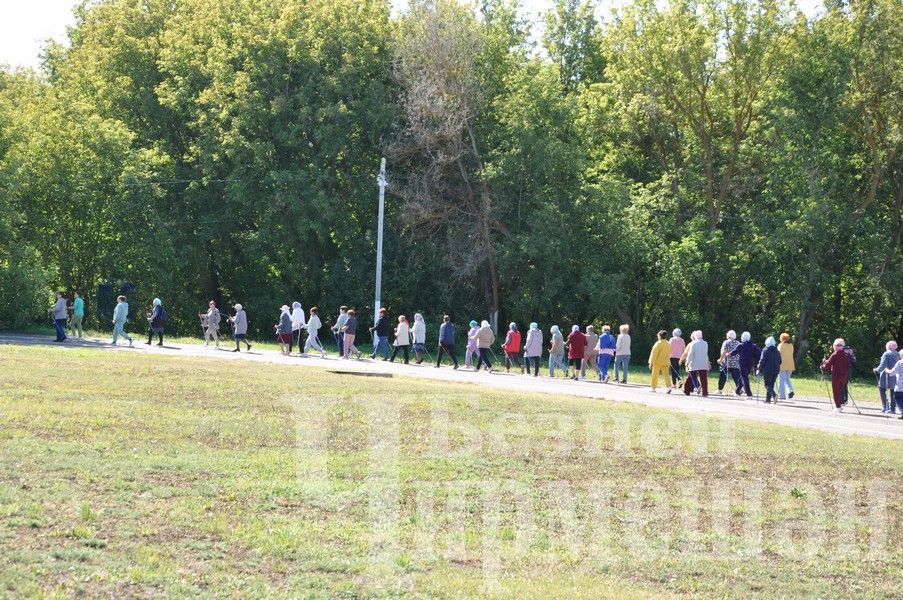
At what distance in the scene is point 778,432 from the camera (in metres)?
20.7

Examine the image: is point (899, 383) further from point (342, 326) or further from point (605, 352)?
point (342, 326)

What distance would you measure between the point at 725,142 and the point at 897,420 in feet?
91.7

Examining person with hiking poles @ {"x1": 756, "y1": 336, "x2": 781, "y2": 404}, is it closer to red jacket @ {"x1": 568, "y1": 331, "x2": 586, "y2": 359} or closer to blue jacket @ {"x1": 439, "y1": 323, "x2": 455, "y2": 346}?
red jacket @ {"x1": 568, "y1": 331, "x2": 586, "y2": 359}

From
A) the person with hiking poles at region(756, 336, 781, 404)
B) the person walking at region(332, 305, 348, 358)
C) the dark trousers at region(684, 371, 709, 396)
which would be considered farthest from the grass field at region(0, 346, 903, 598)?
the person walking at region(332, 305, 348, 358)

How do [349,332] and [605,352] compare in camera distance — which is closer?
[605,352]

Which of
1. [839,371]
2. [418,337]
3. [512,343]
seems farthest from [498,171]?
[839,371]

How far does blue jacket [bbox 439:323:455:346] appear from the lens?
3797cm

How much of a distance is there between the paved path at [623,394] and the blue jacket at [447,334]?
33.0 inches

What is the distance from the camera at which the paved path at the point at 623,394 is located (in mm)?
24297

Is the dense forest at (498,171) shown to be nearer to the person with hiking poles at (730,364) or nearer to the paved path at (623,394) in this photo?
the paved path at (623,394)

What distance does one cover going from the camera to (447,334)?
38.2 m

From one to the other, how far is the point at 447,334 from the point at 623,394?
10291mm

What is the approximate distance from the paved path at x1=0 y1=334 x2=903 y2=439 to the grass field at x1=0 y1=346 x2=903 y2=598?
4.03 meters

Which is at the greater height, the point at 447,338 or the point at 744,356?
the point at 447,338
